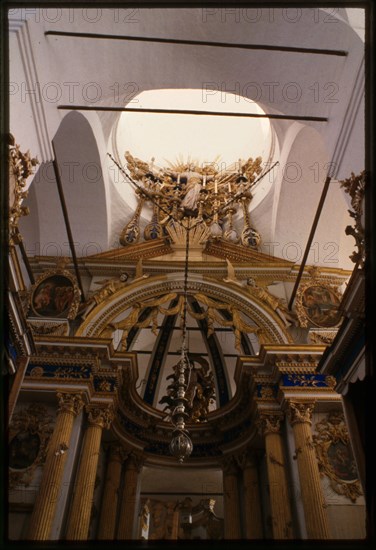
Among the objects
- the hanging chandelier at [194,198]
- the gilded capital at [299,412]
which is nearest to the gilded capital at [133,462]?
the hanging chandelier at [194,198]

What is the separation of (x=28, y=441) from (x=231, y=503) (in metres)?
4.57

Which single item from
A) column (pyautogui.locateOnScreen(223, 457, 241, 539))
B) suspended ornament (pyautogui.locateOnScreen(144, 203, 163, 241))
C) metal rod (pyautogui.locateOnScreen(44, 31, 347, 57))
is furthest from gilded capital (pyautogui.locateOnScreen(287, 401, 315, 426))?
metal rod (pyautogui.locateOnScreen(44, 31, 347, 57))

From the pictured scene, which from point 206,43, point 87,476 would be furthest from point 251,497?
point 206,43

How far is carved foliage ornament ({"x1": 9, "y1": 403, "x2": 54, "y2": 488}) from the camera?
7496 millimetres

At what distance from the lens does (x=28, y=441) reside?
311 inches

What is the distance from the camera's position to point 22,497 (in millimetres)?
7262

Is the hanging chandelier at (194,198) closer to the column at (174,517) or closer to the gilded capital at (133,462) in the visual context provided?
the gilded capital at (133,462)

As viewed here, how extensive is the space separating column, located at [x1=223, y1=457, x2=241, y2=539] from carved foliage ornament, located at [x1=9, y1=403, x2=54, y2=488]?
4.27 meters

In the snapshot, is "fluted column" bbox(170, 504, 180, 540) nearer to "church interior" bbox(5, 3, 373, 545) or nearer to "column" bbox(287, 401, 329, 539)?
"church interior" bbox(5, 3, 373, 545)

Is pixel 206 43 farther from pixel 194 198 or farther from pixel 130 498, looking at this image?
pixel 130 498

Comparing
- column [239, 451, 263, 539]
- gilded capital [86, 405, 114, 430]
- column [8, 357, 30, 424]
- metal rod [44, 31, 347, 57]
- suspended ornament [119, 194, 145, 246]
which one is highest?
suspended ornament [119, 194, 145, 246]

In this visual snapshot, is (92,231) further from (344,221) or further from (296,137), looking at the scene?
(344,221)

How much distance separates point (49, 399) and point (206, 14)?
6417 millimetres

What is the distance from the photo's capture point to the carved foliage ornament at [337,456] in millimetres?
7516
